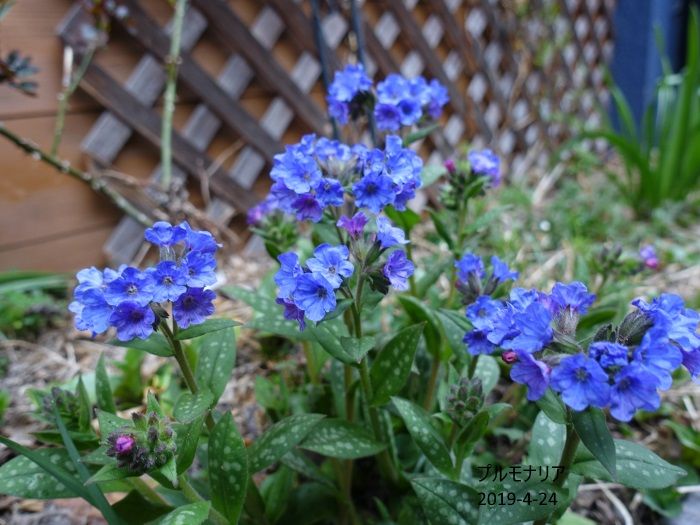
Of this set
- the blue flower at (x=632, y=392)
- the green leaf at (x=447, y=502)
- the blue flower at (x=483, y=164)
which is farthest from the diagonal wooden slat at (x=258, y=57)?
the blue flower at (x=632, y=392)

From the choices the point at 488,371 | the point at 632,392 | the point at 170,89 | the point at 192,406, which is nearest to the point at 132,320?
the point at 192,406

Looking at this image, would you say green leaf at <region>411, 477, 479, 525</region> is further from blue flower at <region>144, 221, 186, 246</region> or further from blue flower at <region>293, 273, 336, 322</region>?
blue flower at <region>144, 221, 186, 246</region>

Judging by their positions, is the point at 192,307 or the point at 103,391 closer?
the point at 192,307

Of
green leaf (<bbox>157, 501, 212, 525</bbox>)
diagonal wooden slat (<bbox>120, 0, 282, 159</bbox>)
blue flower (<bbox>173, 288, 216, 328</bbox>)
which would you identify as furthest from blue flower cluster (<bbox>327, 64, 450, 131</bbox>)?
diagonal wooden slat (<bbox>120, 0, 282, 159</bbox>)

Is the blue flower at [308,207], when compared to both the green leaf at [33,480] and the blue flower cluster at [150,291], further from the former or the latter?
the green leaf at [33,480]

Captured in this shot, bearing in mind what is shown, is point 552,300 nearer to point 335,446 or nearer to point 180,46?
point 335,446

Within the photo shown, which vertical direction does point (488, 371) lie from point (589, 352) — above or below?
below

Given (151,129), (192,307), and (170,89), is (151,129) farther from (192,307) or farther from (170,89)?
(192,307)

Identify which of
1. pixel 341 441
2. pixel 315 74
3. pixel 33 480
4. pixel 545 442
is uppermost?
pixel 315 74
